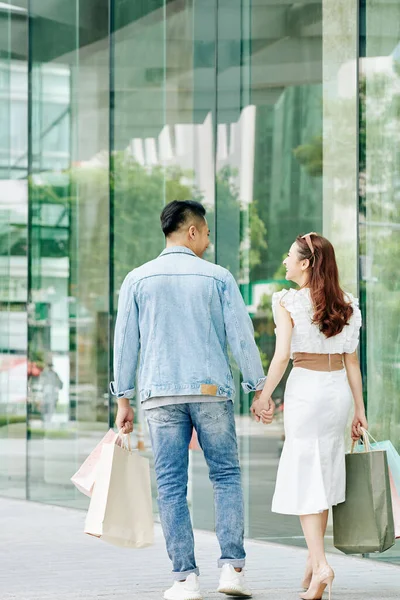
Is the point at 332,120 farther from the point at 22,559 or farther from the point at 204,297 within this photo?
the point at 22,559

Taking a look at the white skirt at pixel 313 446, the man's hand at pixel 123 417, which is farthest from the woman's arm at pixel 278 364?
the man's hand at pixel 123 417

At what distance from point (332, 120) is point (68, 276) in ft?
12.5

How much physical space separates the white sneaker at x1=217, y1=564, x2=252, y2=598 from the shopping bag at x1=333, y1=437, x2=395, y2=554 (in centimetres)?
48

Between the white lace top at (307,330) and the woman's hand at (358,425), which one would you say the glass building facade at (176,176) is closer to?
the woman's hand at (358,425)

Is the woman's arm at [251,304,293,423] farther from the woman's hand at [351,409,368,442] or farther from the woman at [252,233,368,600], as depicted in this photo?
the woman's hand at [351,409,368,442]

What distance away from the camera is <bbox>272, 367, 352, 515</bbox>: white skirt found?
5625 mm

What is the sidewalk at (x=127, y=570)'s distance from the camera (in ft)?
19.4

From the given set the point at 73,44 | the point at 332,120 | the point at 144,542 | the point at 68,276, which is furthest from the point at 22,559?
the point at 73,44

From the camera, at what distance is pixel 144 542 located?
567 cm

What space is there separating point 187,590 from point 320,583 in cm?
61

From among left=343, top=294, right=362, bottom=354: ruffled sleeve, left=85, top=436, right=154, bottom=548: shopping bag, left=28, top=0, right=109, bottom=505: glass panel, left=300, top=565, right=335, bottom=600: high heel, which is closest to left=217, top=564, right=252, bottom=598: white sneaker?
left=300, top=565, right=335, bottom=600: high heel

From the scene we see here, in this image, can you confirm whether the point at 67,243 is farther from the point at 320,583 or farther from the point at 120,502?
the point at 320,583

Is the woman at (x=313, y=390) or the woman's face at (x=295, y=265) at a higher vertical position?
the woman's face at (x=295, y=265)

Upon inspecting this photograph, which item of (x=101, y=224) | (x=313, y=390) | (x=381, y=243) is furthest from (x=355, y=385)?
(x=101, y=224)
